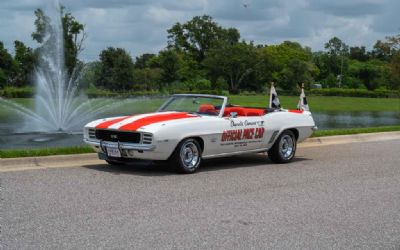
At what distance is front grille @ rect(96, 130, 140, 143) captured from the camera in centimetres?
1041

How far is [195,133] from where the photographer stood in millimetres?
10773

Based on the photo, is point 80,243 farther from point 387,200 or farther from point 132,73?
point 132,73

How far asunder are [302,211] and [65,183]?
3.41 metres

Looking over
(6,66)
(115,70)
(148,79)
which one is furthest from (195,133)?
(148,79)

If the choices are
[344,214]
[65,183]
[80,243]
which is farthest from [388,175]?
[80,243]

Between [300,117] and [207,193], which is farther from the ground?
[300,117]

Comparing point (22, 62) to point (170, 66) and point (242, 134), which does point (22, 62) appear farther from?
point (242, 134)

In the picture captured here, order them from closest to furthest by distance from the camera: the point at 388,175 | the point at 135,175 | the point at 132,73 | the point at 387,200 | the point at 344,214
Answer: the point at 344,214, the point at 387,200, the point at 135,175, the point at 388,175, the point at 132,73

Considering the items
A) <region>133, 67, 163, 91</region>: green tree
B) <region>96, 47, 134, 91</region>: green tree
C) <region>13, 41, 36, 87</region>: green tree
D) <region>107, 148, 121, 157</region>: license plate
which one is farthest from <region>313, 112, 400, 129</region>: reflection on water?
<region>133, 67, 163, 91</region>: green tree

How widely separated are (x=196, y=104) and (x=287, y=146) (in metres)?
2.12

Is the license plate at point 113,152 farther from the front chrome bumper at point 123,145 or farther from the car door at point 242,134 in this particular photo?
the car door at point 242,134

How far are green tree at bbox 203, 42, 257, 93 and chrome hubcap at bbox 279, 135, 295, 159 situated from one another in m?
79.9

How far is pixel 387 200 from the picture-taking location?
9039mm

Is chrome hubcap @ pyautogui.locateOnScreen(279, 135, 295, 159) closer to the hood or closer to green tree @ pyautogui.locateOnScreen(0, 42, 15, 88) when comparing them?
the hood
